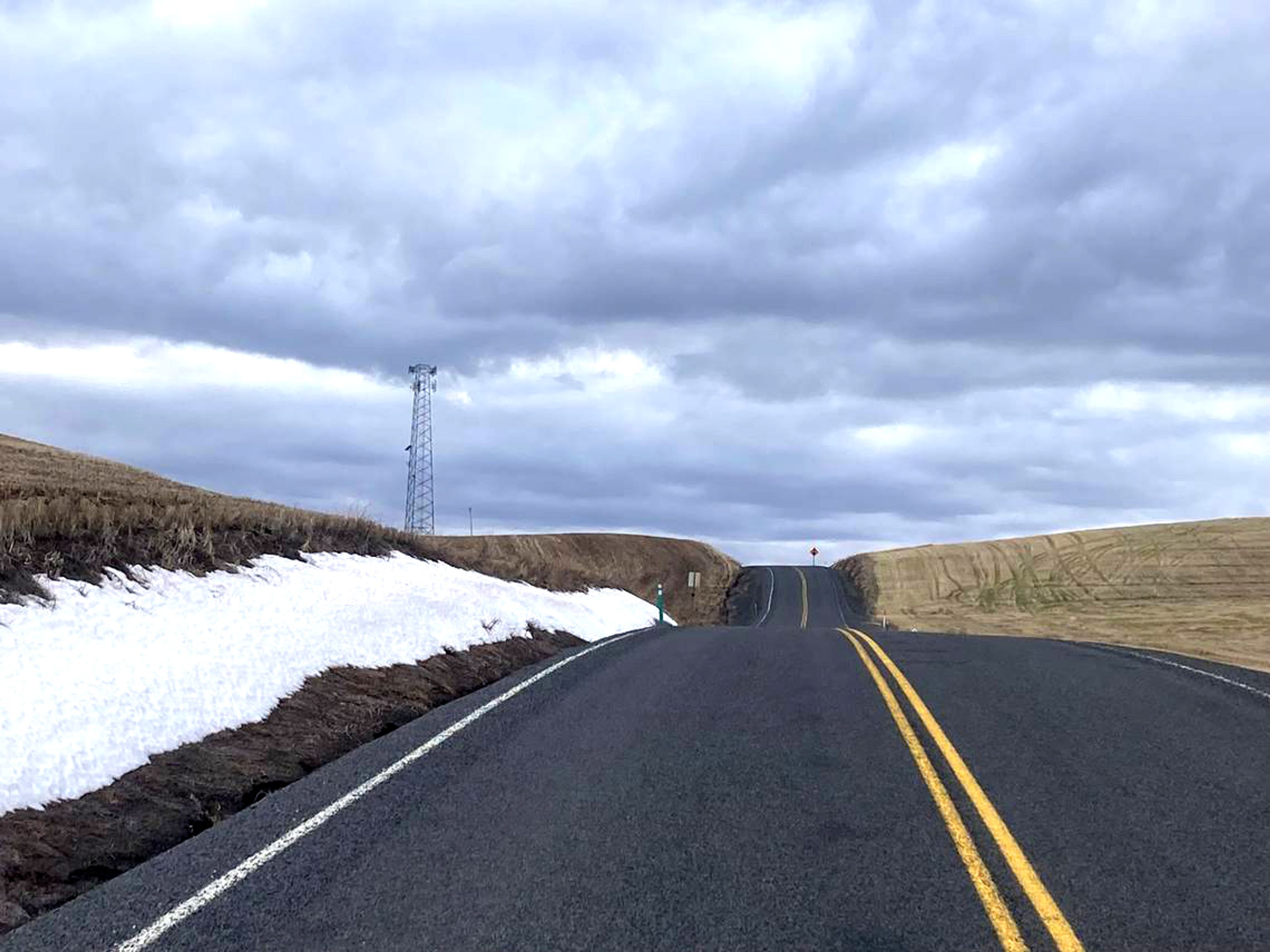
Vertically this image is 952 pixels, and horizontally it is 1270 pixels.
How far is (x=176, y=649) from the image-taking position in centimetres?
1072

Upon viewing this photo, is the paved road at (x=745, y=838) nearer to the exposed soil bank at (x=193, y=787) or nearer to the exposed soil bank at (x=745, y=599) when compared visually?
the exposed soil bank at (x=193, y=787)

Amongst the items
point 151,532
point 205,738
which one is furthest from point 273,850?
point 151,532

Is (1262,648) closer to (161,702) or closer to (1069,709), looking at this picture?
(1069,709)

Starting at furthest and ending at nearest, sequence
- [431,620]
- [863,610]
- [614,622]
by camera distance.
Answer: [863,610]
[614,622]
[431,620]

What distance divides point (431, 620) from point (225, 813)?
8485 mm

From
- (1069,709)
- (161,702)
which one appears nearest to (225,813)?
(161,702)

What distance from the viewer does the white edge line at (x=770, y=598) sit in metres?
61.9

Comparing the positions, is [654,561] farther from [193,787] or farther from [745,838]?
[745,838]

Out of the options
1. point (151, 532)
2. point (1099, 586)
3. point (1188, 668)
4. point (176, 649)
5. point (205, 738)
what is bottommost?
point (205, 738)

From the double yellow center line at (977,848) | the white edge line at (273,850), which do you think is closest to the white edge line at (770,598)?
the double yellow center line at (977,848)

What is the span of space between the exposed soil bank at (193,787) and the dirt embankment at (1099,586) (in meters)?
20.9

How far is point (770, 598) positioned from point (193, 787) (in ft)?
222

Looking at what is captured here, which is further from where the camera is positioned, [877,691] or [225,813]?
[877,691]

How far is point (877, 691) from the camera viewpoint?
1245 centimetres
